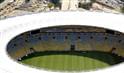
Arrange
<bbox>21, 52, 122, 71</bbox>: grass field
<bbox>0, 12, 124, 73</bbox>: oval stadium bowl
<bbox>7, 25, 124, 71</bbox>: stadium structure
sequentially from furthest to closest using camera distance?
<bbox>7, 25, 124, 71</bbox>: stadium structure, <bbox>0, 12, 124, 73</bbox>: oval stadium bowl, <bbox>21, 52, 122, 71</bbox>: grass field

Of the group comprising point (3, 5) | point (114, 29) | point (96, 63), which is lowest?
point (3, 5)

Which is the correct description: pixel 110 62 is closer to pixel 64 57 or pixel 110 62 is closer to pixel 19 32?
pixel 64 57

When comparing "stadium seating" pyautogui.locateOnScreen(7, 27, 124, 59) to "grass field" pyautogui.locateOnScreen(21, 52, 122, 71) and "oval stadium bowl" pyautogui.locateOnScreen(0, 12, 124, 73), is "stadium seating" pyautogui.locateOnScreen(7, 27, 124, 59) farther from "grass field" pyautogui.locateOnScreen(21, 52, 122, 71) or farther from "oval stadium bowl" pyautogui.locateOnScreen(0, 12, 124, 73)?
"grass field" pyautogui.locateOnScreen(21, 52, 122, 71)

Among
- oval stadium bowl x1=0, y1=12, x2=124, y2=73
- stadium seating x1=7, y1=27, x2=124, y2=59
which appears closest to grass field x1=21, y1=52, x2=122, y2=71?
oval stadium bowl x1=0, y1=12, x2=124, y2=73

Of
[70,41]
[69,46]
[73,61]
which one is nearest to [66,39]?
[70,41]

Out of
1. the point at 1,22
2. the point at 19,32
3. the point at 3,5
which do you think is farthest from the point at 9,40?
the point at 3,5

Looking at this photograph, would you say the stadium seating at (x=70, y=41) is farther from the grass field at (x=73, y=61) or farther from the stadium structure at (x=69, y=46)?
the grass field at (x=73, y=61)

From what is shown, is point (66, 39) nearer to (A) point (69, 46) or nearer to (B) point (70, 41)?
(B) point (70, 41)
